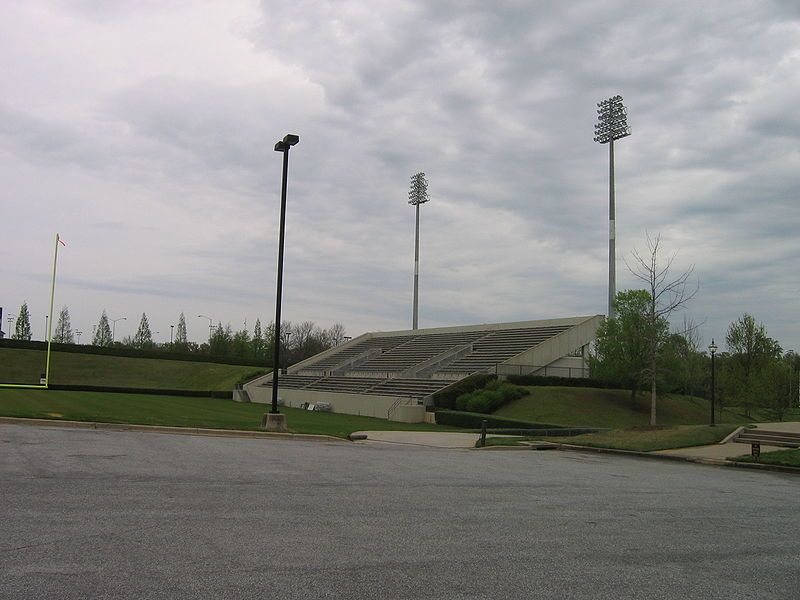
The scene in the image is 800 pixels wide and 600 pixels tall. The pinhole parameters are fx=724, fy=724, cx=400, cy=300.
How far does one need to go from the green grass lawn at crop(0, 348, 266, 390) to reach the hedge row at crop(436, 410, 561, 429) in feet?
115

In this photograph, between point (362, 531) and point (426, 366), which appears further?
point (426, 366)

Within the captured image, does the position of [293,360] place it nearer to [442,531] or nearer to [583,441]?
[583,441]

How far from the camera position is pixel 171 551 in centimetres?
675

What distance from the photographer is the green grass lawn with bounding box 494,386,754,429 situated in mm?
38969

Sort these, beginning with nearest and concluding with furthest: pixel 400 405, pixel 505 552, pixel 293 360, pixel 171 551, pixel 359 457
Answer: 1. pixel 171 551
2. pixel 505 552
3. pixel 359 457
4. pixel 400 405
5. pixel 293 360

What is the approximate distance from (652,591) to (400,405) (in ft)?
126

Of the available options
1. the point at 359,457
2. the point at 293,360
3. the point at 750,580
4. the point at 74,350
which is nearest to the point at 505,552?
the point at 750,580

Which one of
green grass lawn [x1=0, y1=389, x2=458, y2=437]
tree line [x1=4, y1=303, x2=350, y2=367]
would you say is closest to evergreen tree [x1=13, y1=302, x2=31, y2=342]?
tree line [x1=4, y1=303, x2=350, y2=367]

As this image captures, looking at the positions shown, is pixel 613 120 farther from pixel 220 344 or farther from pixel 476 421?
pixel 220 344

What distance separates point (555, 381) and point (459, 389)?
6295 millimetres

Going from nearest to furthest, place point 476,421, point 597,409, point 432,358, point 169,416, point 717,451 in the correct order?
1. point 717,451
2. point 169,416
3. point 476,421
4. point 597,409
5. point 432,358

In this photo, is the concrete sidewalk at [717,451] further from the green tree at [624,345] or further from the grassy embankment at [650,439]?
the green tree at [624,345]

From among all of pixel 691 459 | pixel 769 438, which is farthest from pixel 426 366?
pixel 691 459

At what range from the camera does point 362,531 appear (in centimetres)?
807
